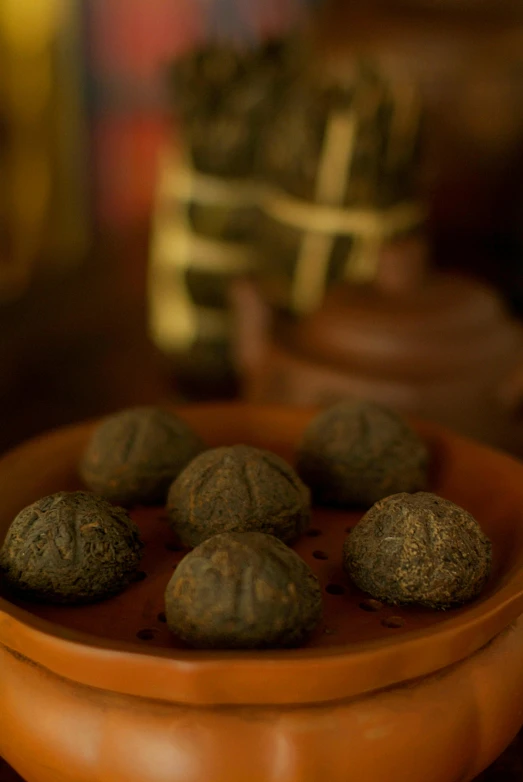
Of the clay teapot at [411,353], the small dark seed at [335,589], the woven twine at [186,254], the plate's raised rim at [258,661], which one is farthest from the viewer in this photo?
the woven twine at [186,254]

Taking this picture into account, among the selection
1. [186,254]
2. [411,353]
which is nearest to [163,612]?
[411,353]

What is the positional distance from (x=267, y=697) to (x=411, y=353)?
1.66 ft

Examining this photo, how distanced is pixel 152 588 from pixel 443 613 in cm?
15

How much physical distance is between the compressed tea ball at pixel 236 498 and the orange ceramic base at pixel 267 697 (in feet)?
0.17

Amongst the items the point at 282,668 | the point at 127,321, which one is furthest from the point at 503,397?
the point at 127,321

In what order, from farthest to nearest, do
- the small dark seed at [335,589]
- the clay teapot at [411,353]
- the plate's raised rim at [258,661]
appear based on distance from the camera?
1. the clay teapot at [411,353]
2. the small dark seed at [335,589]
3. the plate's raised rim at [258,661]

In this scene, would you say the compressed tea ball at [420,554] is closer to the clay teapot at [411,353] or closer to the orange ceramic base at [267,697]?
the orange ceramic base at [267,697]

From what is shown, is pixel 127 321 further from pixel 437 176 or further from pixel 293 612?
pixel 293 612

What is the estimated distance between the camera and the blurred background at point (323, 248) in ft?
2.92

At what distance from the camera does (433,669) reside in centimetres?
45

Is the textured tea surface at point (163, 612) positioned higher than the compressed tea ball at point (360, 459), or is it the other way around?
the compressed tea ball at point (360, 459)

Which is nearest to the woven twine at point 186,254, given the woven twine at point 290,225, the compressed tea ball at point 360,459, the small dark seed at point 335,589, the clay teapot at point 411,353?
the woven twine at point 290,225

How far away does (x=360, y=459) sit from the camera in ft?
1.99

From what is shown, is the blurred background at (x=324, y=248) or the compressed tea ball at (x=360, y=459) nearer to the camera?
the compressed tea ball at (x=360, y=459)
